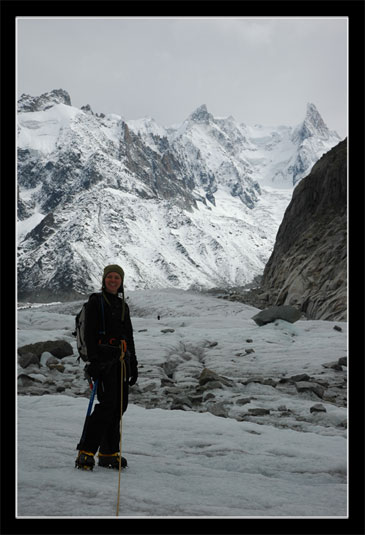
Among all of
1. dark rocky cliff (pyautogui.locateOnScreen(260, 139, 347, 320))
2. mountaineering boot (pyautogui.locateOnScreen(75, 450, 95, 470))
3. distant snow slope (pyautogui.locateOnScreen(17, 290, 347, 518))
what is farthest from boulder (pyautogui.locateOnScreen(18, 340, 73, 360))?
dark rocky cliff (pyautogui.locateOnScreen(260, 139, 347, 320))

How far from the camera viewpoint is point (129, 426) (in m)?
8.11

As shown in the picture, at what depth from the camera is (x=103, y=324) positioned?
5.99 meters

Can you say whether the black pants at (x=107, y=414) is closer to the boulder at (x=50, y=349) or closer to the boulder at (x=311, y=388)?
the boulder at (x=311, y=388)

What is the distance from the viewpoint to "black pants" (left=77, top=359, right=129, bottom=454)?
226 inches

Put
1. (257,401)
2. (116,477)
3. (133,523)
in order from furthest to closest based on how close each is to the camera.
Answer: (257,401)
(116,477)
(133,523)

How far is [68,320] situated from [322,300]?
17274 millimetres

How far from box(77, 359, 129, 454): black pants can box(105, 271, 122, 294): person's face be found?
927 mm

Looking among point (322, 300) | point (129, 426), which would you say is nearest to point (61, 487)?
point (129, 426)

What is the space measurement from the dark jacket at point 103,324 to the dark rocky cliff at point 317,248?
23.2 metres

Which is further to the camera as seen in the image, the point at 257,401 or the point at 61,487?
the point at 257,401

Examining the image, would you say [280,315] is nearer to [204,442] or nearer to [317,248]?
[204,442]

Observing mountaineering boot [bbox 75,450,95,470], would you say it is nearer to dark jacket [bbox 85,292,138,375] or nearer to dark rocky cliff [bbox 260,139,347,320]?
dark jacket [bbox 85,292,138,375]

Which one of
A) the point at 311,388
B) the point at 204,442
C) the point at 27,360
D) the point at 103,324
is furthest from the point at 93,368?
the point at 27,360

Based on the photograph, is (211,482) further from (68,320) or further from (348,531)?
(68,320)
